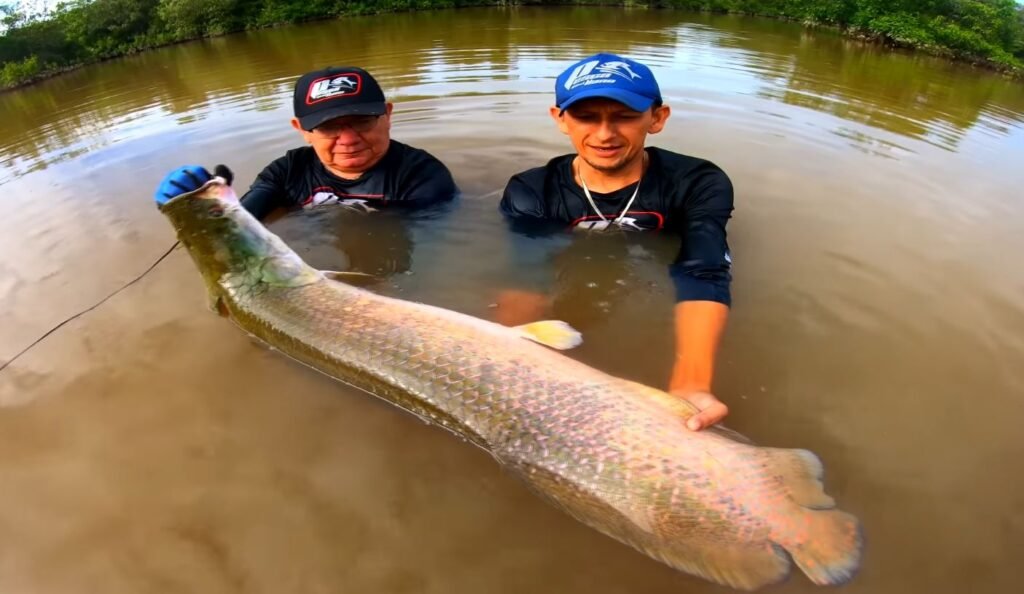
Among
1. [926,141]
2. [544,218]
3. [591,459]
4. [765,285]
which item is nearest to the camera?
[591,459]

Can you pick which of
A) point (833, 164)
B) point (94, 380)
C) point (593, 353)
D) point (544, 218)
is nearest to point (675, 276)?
point (593, 353)

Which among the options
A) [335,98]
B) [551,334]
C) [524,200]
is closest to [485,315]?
[551,334]

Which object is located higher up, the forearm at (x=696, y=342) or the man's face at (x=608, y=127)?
the man's face at (x=608, y=127)

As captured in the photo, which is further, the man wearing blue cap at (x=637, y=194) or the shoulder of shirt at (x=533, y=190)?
the shoulder of shirt at (x=533, y=190)

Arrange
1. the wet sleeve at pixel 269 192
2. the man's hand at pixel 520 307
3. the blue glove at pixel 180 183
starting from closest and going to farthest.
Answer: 1. the blue glove at pixel 180 183
2. the man's hand at pixel 520 307
3. the wet sleeve at pixel 269 192

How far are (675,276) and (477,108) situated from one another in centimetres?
490

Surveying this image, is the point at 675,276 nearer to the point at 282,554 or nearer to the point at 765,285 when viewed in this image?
the point at 765,285

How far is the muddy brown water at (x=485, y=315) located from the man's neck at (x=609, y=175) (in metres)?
0.38

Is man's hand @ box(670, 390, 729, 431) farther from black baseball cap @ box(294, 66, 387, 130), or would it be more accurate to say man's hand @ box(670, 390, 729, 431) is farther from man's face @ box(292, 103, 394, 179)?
man's face @ box(292, 103, 394, 179)

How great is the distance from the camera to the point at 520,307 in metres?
3.00

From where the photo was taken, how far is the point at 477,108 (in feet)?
22.6

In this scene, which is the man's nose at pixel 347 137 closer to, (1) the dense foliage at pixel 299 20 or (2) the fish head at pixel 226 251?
(2) the fish head at pixel 226 251

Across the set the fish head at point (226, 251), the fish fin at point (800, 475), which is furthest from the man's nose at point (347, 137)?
the fish fin at point (800, 475)

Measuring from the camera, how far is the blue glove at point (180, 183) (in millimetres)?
2791
